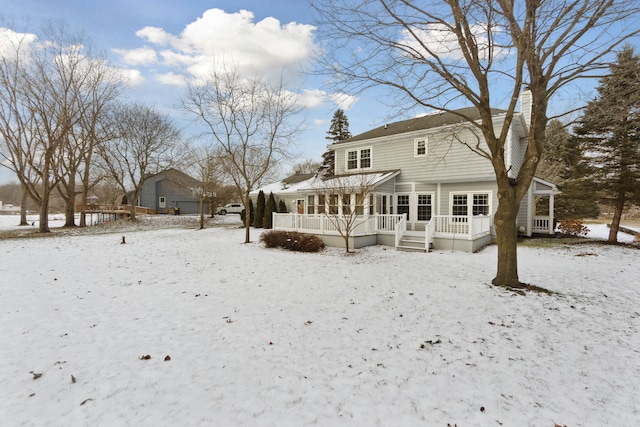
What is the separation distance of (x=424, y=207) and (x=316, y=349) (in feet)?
40.1

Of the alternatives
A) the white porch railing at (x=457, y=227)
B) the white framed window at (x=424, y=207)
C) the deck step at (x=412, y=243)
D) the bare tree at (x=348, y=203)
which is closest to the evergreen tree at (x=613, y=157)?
the white porch railing at (x=457, y=227)

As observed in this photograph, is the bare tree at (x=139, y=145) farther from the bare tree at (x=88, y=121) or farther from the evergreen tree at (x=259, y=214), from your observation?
the evergreen tree at (x=259, y=214)

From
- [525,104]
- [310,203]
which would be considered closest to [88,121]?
[310,203]

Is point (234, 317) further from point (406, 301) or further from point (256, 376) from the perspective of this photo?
point (406, 301)

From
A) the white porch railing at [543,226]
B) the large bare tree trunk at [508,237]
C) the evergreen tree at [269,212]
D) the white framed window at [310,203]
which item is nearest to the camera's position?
the large bare tree trunk at [508,237]

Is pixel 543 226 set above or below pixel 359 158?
below

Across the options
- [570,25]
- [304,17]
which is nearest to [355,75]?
[304,17]

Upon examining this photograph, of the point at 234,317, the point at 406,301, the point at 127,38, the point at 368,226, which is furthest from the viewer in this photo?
the point at 368,226

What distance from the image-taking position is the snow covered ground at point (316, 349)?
8.70 ft

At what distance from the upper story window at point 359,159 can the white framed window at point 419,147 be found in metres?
2.70

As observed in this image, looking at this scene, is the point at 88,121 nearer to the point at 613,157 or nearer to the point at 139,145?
the point at 139,145

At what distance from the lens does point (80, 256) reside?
9.84 metres

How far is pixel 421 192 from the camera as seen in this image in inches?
568

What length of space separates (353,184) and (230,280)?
25.1 ft
